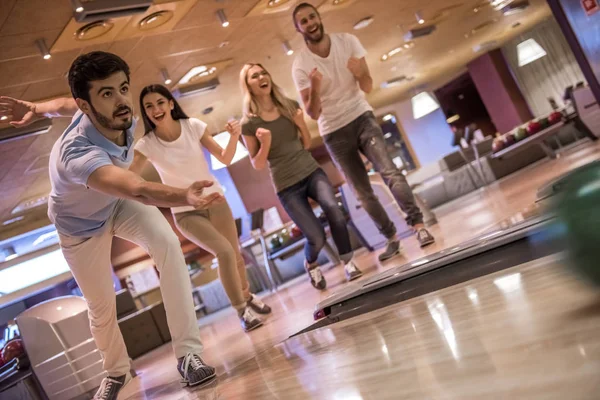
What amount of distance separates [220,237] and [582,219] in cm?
295

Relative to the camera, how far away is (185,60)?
8219mm

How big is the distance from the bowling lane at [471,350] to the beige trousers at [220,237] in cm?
203

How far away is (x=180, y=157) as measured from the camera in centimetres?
360

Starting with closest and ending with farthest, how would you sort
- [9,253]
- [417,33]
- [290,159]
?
[290,159] → [417,33] → [9,253]

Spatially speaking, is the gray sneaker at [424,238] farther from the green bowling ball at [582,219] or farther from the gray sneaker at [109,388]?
the green bowling ball at [582,219]

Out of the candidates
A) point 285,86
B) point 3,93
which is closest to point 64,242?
point 3,93

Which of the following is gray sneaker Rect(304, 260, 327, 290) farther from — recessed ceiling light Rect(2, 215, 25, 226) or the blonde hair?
recessed ceiling light Rect(2, 215, 25, 226)

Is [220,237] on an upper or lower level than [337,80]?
lower

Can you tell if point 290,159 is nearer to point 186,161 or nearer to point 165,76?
point 186,161

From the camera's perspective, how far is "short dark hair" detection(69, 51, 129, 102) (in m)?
2.39

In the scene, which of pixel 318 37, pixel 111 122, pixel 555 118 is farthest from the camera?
pixel 555 118

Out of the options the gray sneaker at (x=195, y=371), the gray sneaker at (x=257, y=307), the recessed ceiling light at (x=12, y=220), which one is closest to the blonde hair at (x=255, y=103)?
the gray sneaker at (x=257, y=307)

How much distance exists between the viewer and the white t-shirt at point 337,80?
3969mm

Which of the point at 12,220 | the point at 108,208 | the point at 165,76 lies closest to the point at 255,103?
the point at 108,208
